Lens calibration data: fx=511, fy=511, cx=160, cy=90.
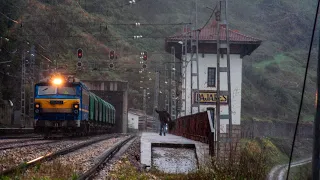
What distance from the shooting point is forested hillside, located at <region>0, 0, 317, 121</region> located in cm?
4647

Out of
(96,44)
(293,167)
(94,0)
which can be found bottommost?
(293,167)

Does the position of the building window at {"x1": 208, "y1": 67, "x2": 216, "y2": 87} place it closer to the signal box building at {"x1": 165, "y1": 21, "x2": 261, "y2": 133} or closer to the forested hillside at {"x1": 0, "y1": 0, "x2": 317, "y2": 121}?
the signal box building at {"x1": 165, "y1": 21, "x2": 261, "y2": 133}

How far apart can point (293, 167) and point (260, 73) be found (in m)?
55.7

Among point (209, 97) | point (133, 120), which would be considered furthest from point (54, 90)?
point (133, 120)

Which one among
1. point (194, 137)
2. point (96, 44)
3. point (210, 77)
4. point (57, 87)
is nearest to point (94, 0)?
point (96, 44)

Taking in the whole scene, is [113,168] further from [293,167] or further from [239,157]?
[293,167]

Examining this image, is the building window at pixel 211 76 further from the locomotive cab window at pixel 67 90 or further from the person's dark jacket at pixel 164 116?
the locomotive cab window at pixel 67 90

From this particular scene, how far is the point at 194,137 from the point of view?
21.2 m

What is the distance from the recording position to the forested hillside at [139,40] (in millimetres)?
46469

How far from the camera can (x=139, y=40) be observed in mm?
100188

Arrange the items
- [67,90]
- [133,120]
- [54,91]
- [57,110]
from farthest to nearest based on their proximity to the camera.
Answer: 1. [133,120]
2. [67,90]
3. [54,91]
4. [57,110]

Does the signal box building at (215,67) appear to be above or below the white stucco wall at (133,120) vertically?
above

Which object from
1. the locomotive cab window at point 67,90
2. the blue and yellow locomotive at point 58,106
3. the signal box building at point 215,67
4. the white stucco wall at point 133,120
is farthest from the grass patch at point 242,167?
the white stucco wall at point 133,120

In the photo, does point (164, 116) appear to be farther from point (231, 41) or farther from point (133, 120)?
point (133, 120)
